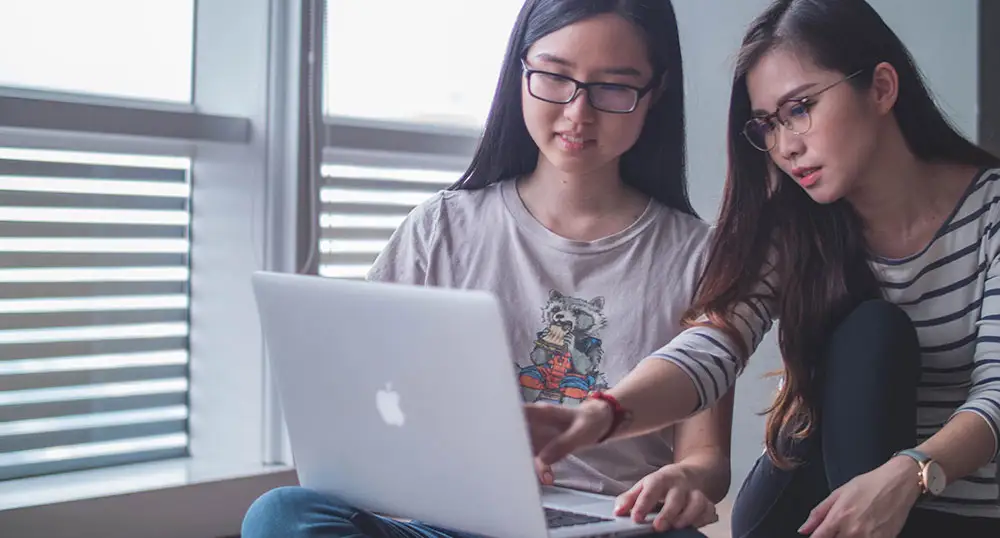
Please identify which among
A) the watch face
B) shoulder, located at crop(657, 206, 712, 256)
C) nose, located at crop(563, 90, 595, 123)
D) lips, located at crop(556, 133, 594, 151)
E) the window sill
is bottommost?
the window sill

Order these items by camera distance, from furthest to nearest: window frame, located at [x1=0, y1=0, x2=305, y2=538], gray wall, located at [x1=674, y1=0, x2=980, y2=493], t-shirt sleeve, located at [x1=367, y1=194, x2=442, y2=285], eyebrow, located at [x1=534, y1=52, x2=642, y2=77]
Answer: gray wall, located at [x1=674, y1=0, x2=980, y2=493] → window frame, located at [x1=0, y1=0, x2=305, y2=538] → t-shirt sleeve, located at [x1=367, y1=194, x2=442, y2=285] → eyebrow, located at [x1=534, y1=52, x2=642, y2=77]

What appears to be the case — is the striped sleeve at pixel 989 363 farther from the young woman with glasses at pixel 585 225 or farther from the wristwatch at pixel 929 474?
the young woman with glasses at pixel 585 225

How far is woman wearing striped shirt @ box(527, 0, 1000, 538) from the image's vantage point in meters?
1.18

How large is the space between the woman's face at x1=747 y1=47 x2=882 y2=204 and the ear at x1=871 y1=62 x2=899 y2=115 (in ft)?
0.03

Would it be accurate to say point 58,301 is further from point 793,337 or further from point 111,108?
point 793,337

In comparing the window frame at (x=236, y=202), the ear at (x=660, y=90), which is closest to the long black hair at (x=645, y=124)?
the ear at (x=660, y=90)

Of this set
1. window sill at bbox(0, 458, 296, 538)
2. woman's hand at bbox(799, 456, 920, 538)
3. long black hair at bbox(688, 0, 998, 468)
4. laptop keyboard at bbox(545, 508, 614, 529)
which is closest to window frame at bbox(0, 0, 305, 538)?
window sill at bbox(0, 458, 296, 538)

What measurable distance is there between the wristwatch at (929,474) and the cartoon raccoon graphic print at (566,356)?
38 centimetres

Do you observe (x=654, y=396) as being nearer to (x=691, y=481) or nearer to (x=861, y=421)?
(x=691, y=481)

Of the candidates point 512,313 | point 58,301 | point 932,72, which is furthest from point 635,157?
point 58,301

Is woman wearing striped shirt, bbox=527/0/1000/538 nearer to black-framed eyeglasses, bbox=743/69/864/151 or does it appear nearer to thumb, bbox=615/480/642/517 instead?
black-framed eyeglasses, bbox=743/69/864/151

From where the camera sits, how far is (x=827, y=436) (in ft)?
3.97

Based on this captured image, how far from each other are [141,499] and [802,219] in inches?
48.1

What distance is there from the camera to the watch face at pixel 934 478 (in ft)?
3.53
